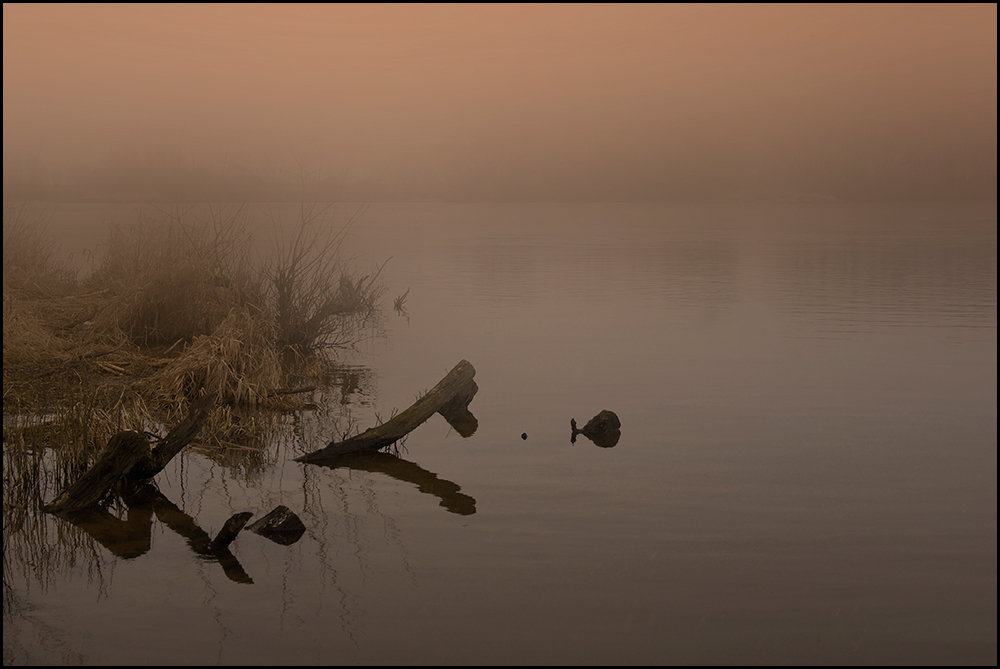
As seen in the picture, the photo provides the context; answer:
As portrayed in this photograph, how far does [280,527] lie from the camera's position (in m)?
8.12

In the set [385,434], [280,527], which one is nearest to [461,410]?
[385,434]

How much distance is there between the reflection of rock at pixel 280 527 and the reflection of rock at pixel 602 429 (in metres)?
4.68

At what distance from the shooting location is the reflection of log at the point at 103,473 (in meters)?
8.38

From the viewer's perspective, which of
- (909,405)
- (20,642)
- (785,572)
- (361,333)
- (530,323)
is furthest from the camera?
(530,323)

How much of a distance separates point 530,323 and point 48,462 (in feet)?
54.4

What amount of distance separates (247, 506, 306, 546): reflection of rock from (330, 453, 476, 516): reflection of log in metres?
1.62

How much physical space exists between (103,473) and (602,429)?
245 inches

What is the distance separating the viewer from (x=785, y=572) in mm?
7711

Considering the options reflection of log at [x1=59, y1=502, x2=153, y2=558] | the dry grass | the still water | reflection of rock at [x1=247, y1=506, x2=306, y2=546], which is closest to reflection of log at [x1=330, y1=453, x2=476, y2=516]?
the still water

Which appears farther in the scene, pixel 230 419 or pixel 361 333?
pixel 361 333

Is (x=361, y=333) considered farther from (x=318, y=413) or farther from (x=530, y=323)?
(x=318, y=413)

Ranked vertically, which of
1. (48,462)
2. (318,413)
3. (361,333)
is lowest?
(48,462)

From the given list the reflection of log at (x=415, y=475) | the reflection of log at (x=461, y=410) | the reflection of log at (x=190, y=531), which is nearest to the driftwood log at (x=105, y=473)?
the reflection of log at (x=190, y=531)

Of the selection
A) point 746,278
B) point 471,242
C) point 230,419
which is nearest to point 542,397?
point 230,419
